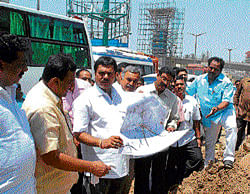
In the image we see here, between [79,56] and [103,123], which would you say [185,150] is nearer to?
[103,123]

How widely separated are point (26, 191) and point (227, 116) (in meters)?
3.81

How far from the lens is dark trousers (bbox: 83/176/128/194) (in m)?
2.56

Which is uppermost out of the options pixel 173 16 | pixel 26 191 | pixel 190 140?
pixel 173 16

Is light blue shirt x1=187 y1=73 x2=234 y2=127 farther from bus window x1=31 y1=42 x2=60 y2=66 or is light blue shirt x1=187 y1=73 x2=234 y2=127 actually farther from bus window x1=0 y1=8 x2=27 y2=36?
bus window x1=0 y1=8 x2=27 y2=36

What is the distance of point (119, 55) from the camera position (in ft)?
39.7

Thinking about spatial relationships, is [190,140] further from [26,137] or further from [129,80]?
[26,137]

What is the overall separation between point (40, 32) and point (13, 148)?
19.8 ft

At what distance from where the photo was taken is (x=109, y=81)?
2.59m

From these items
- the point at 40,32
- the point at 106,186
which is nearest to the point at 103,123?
the point at 106,186

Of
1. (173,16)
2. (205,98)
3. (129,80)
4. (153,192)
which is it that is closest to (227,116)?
(205,98)

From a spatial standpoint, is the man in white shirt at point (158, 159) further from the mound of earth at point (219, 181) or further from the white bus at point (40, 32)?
the white bus at point (40, 32)

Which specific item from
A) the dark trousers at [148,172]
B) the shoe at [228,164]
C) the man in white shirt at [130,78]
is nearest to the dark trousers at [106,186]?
the dark trousers at [148,172]

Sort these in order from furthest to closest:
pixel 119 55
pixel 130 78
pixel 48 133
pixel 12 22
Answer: pixel 119 55
pixel 12 22
pixel 130 78
pixel 48 133

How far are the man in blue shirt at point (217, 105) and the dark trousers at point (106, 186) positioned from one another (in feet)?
7.43
